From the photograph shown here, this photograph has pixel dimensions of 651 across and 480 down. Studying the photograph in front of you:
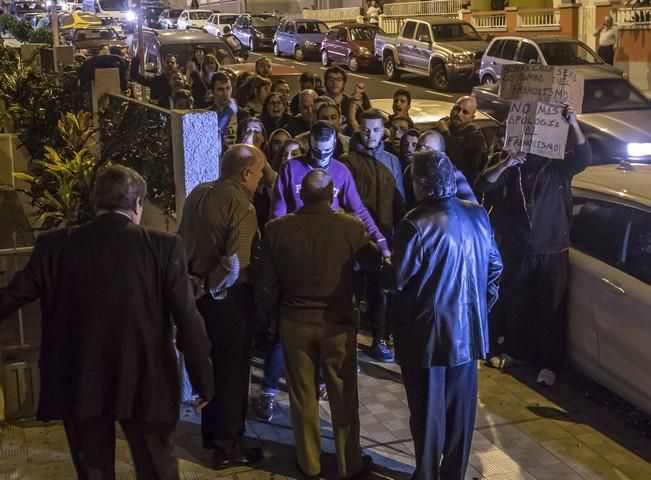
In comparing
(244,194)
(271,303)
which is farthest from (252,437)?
(244,194)

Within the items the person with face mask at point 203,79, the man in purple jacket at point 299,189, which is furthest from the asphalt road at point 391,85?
the man in purple jacket at point 299,189

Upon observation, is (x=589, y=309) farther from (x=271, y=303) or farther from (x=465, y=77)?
A: (x=465, y=77)

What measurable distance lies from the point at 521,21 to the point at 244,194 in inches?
1164

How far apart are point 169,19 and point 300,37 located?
46.7 ft

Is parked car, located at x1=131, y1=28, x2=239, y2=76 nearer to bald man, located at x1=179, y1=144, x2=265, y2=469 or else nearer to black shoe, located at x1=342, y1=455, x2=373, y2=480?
bald man, located at x1=179, y1=144, x2=265, y2=469

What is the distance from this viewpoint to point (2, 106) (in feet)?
46.7

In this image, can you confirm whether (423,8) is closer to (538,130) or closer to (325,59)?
(325,59)

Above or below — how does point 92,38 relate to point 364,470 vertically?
above

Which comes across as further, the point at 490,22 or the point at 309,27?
the point at 490,22

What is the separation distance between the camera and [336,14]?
160 ft

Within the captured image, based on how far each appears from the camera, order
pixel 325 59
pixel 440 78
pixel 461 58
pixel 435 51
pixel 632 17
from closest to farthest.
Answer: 1. pixel 461 58
2. pixel 440 78
3. pixel 435 51
4. pixel 632 17
5. pixel 325 59

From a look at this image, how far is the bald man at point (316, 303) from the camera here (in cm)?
491

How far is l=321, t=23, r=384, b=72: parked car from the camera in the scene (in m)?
30.2

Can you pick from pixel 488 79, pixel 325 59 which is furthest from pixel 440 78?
pixel 325 59
